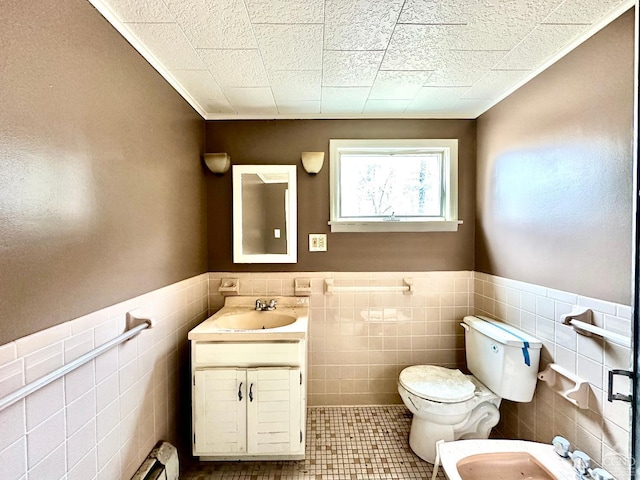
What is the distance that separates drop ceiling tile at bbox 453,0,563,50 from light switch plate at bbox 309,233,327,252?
1.35 meters

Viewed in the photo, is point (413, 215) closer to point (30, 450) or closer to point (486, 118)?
point (486, 118)

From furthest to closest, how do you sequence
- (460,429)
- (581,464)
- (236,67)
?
1. (460,429)
2. (236,67)
3. (581,464)

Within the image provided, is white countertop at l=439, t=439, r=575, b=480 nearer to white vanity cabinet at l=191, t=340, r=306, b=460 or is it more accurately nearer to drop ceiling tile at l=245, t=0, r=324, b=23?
white vanity cabinet at l=191, t=340, r=306, b=460

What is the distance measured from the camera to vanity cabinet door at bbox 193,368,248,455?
1.57 meters

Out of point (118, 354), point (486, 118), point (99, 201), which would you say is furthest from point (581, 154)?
point (118, 354)

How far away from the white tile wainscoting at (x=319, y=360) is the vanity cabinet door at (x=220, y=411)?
0.62ft

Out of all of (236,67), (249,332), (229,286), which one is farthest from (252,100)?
(249,332)

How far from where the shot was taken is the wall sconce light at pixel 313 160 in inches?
82.4

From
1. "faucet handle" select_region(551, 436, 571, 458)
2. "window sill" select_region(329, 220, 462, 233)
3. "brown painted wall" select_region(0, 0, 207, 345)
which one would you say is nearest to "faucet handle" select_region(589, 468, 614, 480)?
"faucet handle" select_region(551, 436, 571, 458)

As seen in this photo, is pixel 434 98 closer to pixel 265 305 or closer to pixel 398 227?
pixel 398 227

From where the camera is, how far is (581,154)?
129cm

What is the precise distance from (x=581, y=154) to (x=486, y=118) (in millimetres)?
905

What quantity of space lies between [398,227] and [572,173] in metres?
1.04

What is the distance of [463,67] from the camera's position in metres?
1.53
